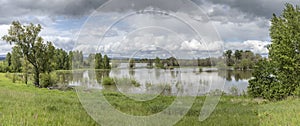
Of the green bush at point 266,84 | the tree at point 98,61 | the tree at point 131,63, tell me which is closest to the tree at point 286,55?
the green bush at point 266,84

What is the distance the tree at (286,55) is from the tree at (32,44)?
31651mm

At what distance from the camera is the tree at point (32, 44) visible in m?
39.0

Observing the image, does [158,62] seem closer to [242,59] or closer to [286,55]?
[286,55]

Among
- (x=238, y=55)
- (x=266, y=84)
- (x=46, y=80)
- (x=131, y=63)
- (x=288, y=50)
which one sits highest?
(x=238, y=55)

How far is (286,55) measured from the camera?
2336cm

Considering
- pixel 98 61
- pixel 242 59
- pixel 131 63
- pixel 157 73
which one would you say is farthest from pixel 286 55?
pixel 242 59

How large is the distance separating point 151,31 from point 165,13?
681 mm

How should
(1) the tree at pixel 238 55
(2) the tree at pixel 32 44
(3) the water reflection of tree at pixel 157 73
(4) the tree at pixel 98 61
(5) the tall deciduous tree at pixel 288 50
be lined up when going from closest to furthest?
(4) the tree at pixel 98 61 < (3) the water reflection of tree at pixel 157 73 < (5) the tall deciduous tree at pixel 288 50 < (2) the tree at pixel 32 44 < (1) the tree at pixel 238 55

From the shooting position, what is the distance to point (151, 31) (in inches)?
307

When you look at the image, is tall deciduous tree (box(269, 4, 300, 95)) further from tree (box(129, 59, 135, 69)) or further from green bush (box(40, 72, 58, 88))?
green bush (box(40, 72, 58, 88))

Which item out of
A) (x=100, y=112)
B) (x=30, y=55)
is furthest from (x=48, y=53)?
(x=100, y=112)

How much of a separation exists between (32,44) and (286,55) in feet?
110

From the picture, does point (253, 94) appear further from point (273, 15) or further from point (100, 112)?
Result: point (100, 112)

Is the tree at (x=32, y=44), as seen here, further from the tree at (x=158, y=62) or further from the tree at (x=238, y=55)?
the tree at (x=238, y=55)
